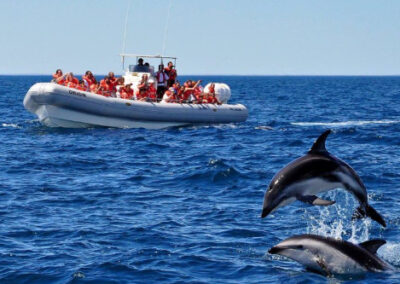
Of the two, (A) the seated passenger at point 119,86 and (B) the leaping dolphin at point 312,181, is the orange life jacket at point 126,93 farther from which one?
(B) the leaping dolphin at point 312,181

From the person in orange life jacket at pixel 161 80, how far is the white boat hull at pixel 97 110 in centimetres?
105

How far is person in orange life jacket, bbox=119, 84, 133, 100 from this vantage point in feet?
103

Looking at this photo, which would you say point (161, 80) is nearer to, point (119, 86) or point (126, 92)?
point (126, 92)

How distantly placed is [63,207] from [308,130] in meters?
19.8

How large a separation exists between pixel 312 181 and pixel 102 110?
73.2 feet

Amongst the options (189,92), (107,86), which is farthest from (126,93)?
(189,92)

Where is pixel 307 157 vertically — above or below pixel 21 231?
above

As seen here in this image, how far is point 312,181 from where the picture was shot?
9.07 metres

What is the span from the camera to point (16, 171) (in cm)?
1983

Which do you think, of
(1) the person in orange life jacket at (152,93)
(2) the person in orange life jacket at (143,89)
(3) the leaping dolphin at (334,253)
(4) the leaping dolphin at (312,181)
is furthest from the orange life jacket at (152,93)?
(4) the leaping dolphin at (312,181)

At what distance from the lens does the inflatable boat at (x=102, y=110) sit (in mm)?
30094

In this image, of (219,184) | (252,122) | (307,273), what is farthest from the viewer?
(252,122)

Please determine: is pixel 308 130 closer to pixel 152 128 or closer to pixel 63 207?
pixel 152 128

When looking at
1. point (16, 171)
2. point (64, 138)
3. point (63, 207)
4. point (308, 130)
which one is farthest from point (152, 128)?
point (63, 207)
